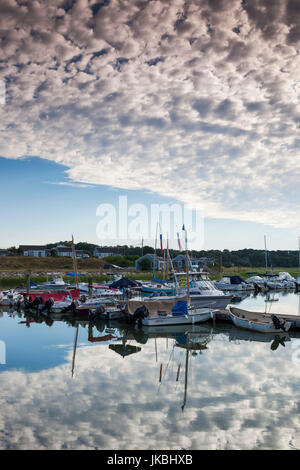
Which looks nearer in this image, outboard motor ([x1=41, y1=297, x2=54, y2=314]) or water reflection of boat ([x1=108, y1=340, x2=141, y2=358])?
water reflection of boat ([x1=108, y1=340, x2=141, y2=358])

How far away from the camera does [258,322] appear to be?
25.7m

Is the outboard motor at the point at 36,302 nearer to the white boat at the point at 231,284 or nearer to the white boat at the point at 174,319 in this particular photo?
the white boat at the point at 174,319

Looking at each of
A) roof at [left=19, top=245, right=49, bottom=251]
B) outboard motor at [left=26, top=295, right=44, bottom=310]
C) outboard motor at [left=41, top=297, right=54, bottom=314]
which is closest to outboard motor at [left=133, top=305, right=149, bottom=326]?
outboard motor at [left=41, top=297, right=54, bottom=314]

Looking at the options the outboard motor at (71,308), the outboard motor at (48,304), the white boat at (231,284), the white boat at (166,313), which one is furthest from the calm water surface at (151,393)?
the white boat at (231,284)

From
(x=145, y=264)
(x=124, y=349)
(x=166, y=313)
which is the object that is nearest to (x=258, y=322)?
(x=166, y=313)

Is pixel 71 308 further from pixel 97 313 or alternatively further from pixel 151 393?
pixel 151 393

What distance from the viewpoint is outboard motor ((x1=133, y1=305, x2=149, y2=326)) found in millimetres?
27941

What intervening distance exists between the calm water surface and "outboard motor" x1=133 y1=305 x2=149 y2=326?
419 centimetres

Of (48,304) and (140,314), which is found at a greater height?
(140,314)

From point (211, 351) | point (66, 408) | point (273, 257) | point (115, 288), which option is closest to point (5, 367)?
point (66, 408)

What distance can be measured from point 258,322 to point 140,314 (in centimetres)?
887

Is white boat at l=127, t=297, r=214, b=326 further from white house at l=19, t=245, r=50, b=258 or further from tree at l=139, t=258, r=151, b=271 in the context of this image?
white house at l=19, t=245, r=50, b=258

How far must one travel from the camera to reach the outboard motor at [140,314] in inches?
1100
